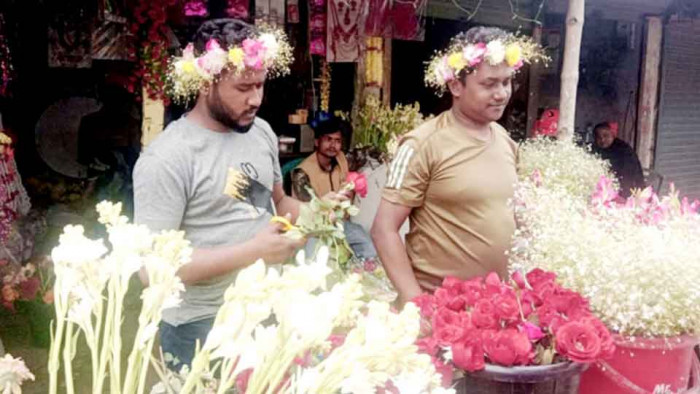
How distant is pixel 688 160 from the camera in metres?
10.0

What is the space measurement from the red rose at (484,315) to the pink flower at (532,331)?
0.06 meters

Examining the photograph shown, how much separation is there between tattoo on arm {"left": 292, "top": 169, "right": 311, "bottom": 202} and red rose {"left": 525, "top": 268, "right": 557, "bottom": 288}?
12.9ft

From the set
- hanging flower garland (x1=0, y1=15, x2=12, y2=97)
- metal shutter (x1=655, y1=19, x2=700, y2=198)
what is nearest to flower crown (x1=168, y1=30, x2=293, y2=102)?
hanging flower garland (x1=0, y1=15, x2=12, y2=97)

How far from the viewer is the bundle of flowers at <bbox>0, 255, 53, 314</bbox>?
15.3ft

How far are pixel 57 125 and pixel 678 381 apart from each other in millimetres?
6399

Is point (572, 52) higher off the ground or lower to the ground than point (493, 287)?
higher

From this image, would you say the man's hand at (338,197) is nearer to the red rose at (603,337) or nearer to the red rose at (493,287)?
the red rose at (493,287)

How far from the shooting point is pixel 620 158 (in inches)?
285

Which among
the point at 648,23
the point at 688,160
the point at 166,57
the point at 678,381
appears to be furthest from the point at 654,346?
the point at 688,160

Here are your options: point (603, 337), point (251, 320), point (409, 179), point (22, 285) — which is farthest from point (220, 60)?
point (22, 285)

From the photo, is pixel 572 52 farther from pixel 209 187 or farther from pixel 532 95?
pixel 532 95

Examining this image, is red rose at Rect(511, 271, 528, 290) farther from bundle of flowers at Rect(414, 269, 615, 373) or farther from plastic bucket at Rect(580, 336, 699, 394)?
plastic bucket at Rect(580, 336, 699, 394)

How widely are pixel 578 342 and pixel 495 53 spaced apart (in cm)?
146

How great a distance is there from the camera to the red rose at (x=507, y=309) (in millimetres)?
1639
